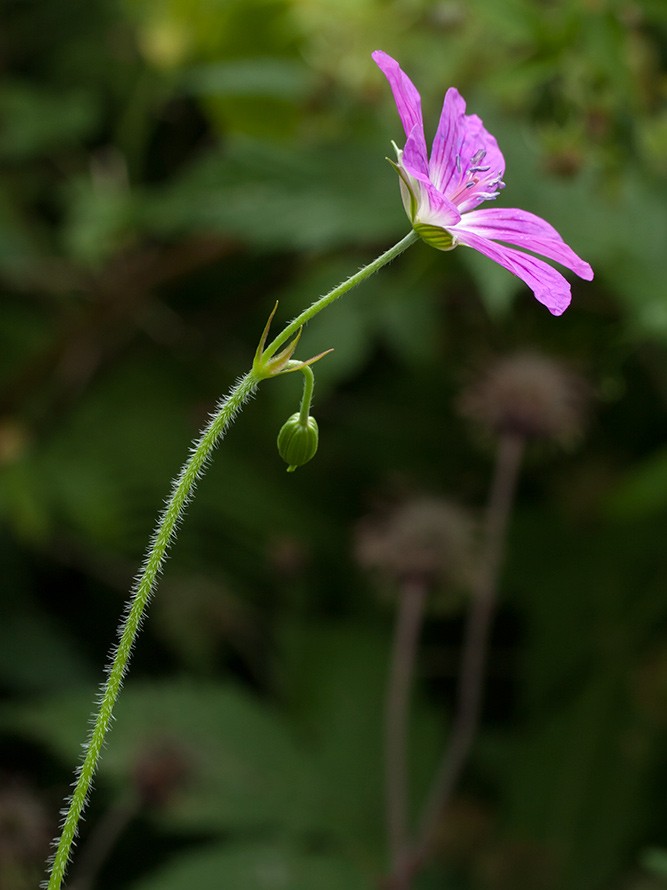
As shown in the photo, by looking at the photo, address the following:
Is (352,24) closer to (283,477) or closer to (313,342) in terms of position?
(313,342)

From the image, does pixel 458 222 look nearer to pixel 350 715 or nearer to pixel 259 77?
pixel 259 77

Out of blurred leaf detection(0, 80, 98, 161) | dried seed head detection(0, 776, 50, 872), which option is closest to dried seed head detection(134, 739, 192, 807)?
dried seed head detection(0, 776, 50, 872)

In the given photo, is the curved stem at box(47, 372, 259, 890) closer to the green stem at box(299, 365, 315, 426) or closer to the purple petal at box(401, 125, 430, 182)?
the green stem at box(299, 365, 315, 426)

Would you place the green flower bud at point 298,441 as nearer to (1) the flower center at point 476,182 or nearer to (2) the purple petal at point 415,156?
(2) the purple petal at point 415,156

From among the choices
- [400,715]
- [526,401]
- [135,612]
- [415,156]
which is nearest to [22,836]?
[400,715]

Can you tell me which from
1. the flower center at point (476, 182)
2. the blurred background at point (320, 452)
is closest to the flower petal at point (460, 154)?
the flower center at point (476, 182)
